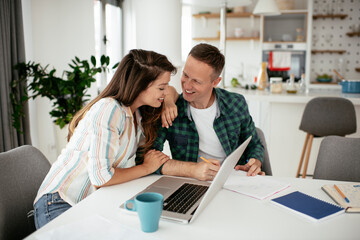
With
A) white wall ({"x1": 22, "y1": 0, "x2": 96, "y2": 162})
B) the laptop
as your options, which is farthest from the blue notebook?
white wall ({"x1": 22, "y1": 0, "x2": 96, "y2": 162})

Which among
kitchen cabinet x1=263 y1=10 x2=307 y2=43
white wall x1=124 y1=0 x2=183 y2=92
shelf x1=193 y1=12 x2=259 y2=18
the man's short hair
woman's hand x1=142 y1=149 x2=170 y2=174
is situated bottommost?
woman's hand x1=142 y1=149 x2=170 y2=174

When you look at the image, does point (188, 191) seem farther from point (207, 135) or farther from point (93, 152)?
point (207, 135)

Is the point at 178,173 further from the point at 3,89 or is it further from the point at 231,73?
the point at 231,73

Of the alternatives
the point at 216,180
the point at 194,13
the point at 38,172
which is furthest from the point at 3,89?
the point at 194,13

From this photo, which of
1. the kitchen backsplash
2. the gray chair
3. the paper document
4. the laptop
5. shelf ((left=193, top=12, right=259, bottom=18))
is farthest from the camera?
shelf ((left=193, top=12, right=259, bottom=18))

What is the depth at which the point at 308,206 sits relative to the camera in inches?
43.6

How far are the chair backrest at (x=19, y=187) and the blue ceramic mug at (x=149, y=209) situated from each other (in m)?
0.58

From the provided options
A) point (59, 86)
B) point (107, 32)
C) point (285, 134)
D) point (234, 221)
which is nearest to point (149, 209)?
point (234, 221)

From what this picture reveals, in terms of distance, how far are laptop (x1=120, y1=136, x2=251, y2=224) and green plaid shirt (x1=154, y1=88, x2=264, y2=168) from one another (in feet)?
1.24

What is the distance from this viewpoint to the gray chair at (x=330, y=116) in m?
2.80

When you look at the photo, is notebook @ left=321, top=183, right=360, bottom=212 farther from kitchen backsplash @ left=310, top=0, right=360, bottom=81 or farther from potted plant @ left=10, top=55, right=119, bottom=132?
kitchen backsplash @ left=310, top=0, right=360, bottom=81

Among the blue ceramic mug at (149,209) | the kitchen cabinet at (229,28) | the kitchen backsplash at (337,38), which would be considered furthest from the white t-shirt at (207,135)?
the kitchen backsplash at (337,38)

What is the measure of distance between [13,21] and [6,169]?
1958mm

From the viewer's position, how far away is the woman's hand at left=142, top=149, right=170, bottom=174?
1419 mm
